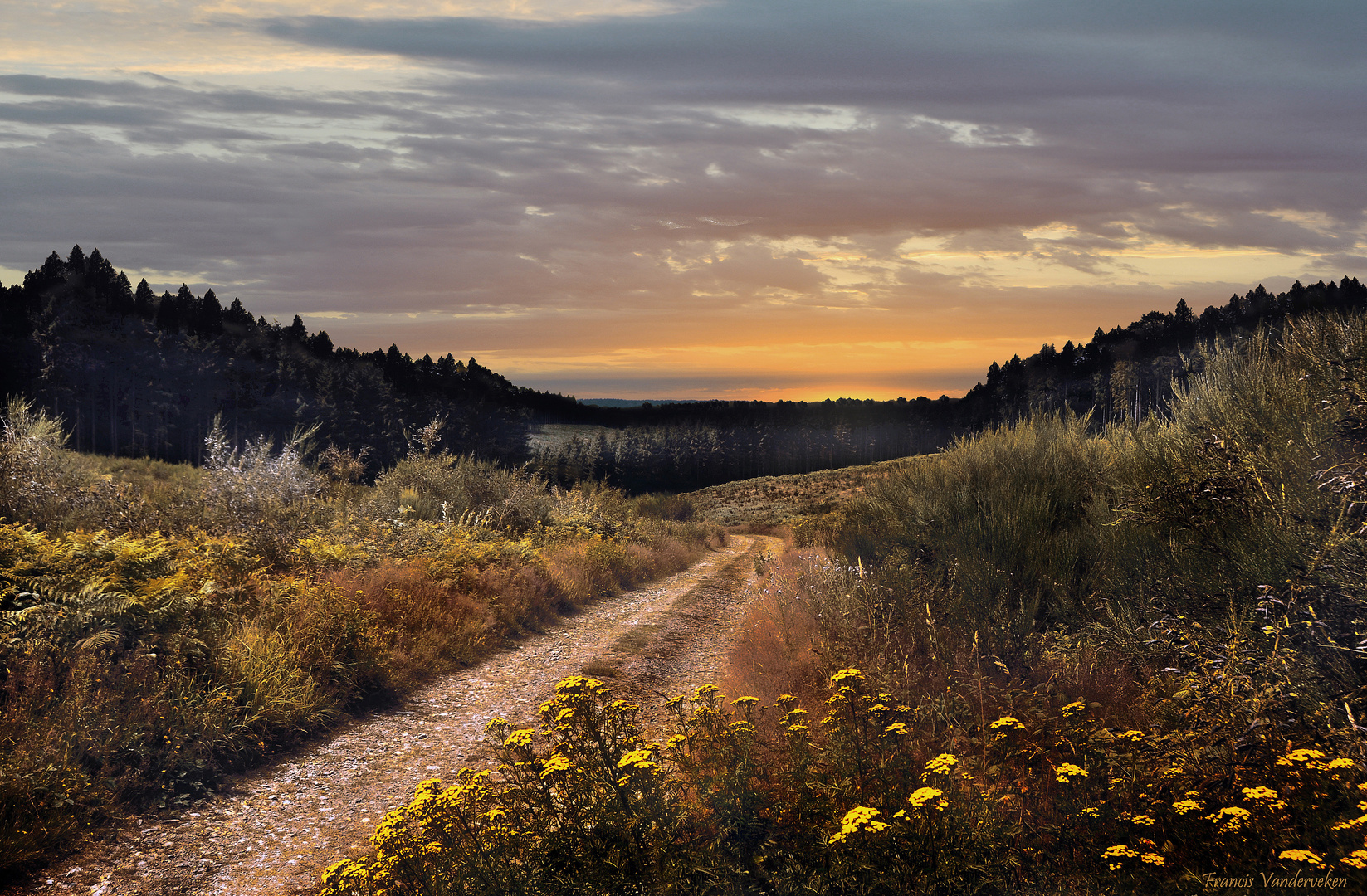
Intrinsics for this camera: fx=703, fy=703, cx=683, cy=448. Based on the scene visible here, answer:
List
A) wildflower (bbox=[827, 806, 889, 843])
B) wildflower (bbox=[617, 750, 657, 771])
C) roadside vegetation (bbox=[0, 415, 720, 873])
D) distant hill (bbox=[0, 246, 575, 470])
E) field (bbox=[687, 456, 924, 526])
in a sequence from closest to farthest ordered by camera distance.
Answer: wildflower (bbox=[827, 806, 889, 843]) < wildflower (bbox=[617, 750, 657, 771]) < roadside vegetation (bbox=[0, 415, 720, 873]) < field (bbox=[687, 456, 924, 526]) < distant hill (bbox=[0, 246, 575, 470])

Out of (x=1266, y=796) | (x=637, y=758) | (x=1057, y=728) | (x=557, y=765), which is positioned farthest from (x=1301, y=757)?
(x=557, y=765)

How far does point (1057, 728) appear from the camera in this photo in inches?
194

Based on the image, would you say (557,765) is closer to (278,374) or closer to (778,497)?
(778,497)

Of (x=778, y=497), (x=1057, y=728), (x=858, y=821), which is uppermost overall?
(x=858, y=821)

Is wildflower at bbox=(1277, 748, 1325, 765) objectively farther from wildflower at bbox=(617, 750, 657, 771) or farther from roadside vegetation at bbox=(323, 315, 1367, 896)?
wildflower at bbox=(617, 750, 657, 771)

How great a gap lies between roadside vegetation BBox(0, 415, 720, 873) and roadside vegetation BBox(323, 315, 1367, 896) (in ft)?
7.38

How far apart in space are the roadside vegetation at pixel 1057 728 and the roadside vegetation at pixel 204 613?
88.6 inches

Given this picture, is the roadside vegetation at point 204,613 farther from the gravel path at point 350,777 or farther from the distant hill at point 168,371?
the distant hill at point 168,371

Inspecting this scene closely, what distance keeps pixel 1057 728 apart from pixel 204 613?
303 inches

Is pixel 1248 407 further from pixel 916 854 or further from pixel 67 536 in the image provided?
pixel 67 536

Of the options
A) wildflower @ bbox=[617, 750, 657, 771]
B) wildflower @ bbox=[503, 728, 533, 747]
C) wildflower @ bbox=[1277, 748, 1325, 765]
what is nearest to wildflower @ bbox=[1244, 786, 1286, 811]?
wildflower @ bbox=[1277, 748, 1325, 765]

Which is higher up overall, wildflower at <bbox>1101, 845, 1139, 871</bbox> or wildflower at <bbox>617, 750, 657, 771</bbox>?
wildflower at <bbox>617, 750, 657, 771</bbox>

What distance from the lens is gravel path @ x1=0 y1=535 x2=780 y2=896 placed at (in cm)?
427

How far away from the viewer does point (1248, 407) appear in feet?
18.9
